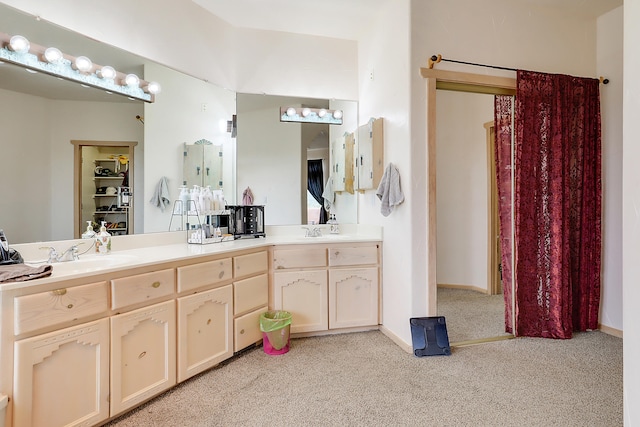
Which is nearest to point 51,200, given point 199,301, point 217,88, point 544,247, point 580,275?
point 199,301

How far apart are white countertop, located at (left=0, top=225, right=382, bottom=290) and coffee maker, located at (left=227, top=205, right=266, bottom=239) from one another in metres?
0.10

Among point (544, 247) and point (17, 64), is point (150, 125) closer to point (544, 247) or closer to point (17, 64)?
point (17, 64)

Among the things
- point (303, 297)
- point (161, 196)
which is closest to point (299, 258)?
point (303, 297)

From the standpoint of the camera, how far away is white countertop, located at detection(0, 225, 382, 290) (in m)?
1.63

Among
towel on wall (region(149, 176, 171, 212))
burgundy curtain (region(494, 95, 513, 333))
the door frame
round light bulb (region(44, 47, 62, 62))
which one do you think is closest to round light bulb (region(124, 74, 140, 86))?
round light bulb (region(44, 47, 62, 62))

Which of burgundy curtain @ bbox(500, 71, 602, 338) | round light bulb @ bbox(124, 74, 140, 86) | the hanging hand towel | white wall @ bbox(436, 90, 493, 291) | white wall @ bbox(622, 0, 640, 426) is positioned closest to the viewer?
white wall @ bbox(622, 0, 640, 426)

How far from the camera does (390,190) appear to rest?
263 cm

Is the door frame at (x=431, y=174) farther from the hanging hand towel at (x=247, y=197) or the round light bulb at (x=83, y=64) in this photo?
the round light bulb at (x=83, y=64)

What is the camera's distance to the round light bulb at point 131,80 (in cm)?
236

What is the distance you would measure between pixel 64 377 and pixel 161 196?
140cm

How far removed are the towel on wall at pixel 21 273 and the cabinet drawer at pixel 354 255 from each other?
1.86 meters

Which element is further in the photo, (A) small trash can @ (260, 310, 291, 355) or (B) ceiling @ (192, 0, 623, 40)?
(B) ceiling @ (192, 0, 623, 40)

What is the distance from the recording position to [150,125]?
8.32ft

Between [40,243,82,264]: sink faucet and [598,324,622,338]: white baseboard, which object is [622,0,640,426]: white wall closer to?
[598,324,622,338]: white baseboard
